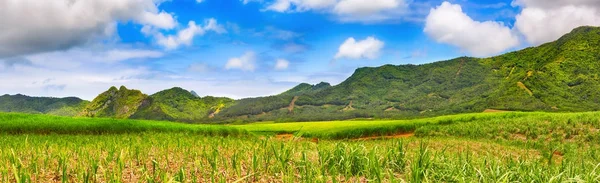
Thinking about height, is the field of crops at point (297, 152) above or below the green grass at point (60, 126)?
below

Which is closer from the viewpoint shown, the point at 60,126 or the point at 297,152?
the point at 297,152

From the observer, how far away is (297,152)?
8.23 meters

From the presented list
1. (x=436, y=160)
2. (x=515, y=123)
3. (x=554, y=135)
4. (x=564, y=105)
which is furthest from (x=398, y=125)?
(x=564, y=105)

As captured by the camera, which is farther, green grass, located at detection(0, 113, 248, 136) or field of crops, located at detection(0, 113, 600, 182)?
green grass, located at detection(0, 113, 248, 136)

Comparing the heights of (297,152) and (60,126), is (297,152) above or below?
below

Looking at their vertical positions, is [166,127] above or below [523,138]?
above

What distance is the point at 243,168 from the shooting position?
7270mm

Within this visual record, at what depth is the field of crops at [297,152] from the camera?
240 inches

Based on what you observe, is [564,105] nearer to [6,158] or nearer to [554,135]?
[554,135]

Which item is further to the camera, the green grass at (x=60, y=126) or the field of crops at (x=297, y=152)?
the green grass at (x=60, y=126)

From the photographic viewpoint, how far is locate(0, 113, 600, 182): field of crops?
6086 millimetres

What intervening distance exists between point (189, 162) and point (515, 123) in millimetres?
37619

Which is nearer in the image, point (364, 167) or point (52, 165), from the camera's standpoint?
point (364, 167)

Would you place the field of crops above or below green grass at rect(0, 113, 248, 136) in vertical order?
below
